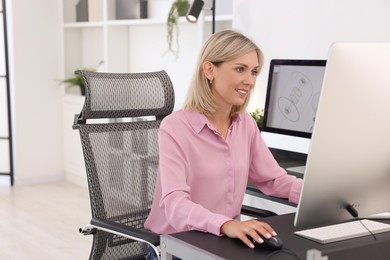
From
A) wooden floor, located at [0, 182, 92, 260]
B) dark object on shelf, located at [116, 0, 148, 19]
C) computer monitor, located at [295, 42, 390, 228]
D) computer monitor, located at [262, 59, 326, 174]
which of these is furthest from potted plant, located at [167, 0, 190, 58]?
computer monitor, located at [295, 42, 390, 228]

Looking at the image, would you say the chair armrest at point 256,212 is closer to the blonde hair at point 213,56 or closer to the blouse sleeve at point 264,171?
the blouse sleeve at point 264,171

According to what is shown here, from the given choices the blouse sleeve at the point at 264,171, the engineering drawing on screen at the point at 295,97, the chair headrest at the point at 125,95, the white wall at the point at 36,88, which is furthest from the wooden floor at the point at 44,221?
the blouse sleeve at the point at 264,171

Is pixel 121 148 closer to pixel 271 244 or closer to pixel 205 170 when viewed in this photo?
pixel 205 170

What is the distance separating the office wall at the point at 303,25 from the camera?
284 centimetres

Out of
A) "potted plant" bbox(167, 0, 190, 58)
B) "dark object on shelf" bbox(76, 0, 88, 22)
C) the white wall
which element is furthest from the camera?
"dark object on shelf" bbox(76, 0, 88, 22)

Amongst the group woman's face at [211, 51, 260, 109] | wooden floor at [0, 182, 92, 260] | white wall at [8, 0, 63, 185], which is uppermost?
woman's face at [211, 51, 260, 109]

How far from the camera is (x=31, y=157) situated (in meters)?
5.55

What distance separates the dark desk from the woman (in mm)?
114

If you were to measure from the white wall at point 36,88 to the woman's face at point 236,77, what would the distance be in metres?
3.96

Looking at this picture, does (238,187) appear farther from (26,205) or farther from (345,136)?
(26,205)

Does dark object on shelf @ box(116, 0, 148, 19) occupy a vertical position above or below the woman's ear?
above

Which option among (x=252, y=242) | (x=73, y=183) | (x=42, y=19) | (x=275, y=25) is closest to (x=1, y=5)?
(x=42, y=19)

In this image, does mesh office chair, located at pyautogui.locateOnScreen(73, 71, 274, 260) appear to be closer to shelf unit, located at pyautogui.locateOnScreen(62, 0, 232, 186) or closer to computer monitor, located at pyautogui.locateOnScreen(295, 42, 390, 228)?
computer monitor, located at pyautogui.locateOnScreen(295, 42, 390, 228)

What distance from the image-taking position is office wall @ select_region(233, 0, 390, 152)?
9.32 ft
